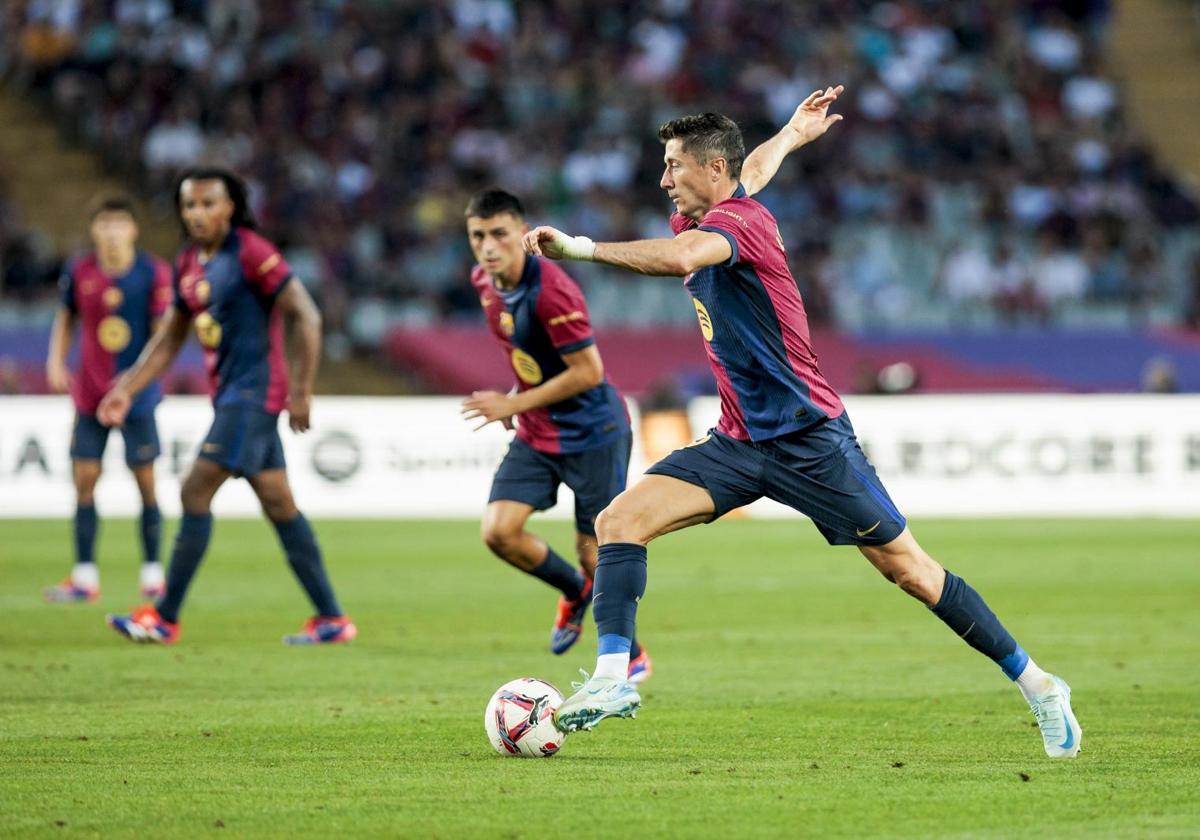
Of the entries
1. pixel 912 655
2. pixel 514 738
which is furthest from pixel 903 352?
pixel 514 738

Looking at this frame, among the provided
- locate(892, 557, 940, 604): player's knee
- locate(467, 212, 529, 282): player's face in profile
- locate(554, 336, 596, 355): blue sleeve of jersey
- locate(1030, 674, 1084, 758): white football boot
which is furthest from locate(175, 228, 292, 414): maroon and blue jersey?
locate(1030, 674, 1084, 758): white football boot

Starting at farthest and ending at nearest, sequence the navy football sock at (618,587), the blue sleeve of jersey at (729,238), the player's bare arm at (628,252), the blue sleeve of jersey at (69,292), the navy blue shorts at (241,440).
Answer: the blue sleeve of jersey at (69,292)
the navy blue shorts at (241,440)
the navy football sock at (618,587)
the blue sleeve of jersey at (729,238)
the player's bare arm at (628,252)

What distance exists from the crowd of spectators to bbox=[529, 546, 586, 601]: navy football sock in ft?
53.3

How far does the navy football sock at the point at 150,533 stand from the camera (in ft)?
45.5

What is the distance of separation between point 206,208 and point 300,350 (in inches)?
36.5

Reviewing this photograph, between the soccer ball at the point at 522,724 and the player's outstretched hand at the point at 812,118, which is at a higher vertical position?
the player's outstretched hand at the point at 812,118

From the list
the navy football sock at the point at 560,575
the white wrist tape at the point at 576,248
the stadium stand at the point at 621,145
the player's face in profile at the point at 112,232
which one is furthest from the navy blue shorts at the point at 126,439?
the stadium stand at the point at 621,145

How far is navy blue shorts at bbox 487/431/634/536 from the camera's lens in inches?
390

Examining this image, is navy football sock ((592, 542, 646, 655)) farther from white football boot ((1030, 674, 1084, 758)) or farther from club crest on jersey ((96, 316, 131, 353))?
club crest on jersey ((96, 316, 131, 353))

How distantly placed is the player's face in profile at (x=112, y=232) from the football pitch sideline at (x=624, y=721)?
8.13 feet

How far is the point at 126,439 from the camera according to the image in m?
13.8

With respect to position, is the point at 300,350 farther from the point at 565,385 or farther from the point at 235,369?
the point at 565,385

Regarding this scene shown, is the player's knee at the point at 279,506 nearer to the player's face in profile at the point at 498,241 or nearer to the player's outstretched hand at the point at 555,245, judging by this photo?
the player's face in profile at the point at 498,241

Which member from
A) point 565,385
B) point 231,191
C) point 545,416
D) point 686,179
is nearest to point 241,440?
point 231,191
